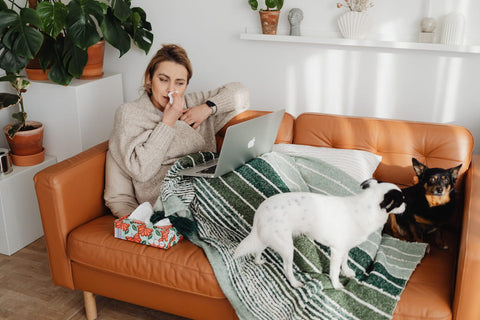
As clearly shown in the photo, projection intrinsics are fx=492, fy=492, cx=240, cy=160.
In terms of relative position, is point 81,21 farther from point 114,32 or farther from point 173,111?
point 173,111

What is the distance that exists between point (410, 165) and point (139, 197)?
120 centimetres

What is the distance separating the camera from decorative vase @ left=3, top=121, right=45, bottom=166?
2.71 metres

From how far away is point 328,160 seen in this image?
83.5 inches

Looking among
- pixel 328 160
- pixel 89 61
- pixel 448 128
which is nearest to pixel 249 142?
pixel 328 160

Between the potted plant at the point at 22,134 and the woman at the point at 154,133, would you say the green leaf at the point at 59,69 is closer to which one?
the potted plant at the point at 22,134

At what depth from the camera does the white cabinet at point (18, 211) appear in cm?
262

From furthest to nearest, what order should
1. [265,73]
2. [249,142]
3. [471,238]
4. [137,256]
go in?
[265,73], [249,142], [137,256], [471,238]

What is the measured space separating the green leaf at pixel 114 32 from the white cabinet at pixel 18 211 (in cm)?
81

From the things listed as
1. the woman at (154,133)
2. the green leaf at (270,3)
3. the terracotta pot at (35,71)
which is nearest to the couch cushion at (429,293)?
the woman at (154,133)

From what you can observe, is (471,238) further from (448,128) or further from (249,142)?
(249,142)

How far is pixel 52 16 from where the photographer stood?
249 cm

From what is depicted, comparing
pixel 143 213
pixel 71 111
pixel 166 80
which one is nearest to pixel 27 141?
pixel 71 111

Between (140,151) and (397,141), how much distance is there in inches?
43.9

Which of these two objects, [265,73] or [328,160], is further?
[265,73]
